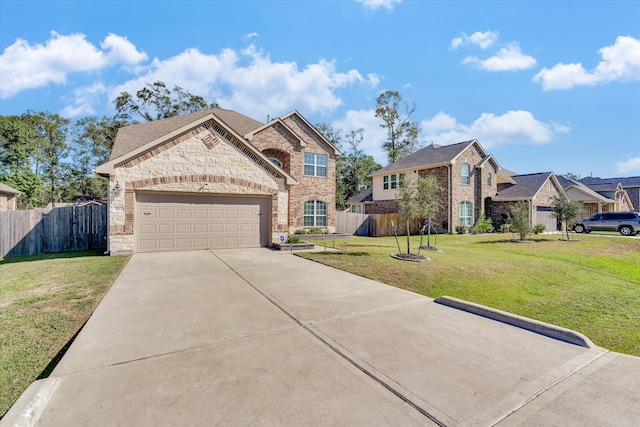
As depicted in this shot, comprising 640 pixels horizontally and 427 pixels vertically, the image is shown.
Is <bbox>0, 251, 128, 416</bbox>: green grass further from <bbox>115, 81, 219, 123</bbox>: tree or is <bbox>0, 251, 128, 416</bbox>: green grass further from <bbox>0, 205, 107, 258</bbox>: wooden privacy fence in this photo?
<bbox>115, 81, 219, 123</bbox>: tree

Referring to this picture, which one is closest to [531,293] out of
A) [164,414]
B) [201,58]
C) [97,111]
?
[164,414]

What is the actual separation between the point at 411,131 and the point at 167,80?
104 ft

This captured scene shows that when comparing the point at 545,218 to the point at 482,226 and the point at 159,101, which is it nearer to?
the point at 482,226

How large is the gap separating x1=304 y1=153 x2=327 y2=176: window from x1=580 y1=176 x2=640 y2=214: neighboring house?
31014 mm

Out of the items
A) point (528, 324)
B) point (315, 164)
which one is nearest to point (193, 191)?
point (315, 164)

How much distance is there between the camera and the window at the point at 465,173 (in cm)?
2434

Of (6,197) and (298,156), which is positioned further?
(6,197)

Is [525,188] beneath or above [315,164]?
beneath

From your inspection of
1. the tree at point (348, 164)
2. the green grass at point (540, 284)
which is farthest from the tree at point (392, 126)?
the green grass at point (540, 284)

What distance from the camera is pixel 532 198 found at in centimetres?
2417

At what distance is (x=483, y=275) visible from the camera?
9383 millimetres

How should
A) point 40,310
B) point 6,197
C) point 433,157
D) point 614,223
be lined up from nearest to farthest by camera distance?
1. point 40,310
2. point 614,223
3. point 6,197
4. point 433,157

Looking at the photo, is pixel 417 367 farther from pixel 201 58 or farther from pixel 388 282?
pixel 201 58

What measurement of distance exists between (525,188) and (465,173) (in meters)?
6.09
